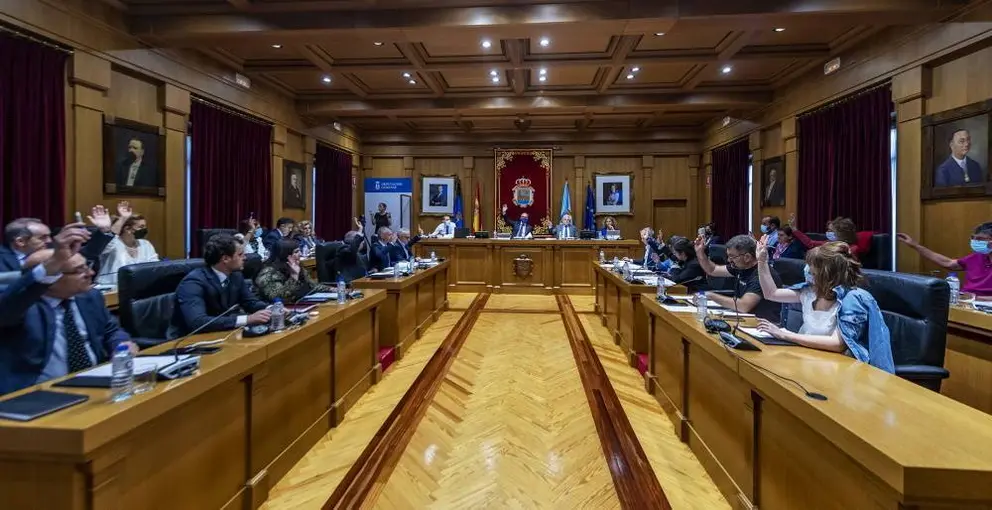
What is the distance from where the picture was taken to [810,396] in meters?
1.54

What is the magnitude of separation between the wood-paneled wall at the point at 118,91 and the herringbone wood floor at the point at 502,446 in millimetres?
3608

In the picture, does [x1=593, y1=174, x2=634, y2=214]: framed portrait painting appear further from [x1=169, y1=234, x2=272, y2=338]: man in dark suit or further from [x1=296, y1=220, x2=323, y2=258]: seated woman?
[x1=169, y1=234, x2=272, y2=338]: man in dark suit

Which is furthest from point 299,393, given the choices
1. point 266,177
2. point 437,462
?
point 266,177

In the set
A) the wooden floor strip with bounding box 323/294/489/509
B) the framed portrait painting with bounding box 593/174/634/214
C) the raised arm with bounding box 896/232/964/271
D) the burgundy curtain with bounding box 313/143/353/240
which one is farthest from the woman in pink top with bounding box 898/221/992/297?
the burgundy curtain with bounding box 313/143/353/240

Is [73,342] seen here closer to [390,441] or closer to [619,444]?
[390,441]

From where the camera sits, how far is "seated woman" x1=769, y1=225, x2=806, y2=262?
18.2ft

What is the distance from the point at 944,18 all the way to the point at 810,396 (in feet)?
17.4

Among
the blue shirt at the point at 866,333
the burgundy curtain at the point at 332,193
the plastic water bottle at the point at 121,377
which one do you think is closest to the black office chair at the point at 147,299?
the plastic water bottle at the point at 121,377

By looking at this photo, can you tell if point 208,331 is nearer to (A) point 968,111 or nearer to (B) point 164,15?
(B) point 164,15

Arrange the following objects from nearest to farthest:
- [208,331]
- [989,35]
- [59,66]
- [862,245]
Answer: [208,331] → [989,35] → [59,66] → [862,245]

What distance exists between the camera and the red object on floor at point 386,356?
4.36 m

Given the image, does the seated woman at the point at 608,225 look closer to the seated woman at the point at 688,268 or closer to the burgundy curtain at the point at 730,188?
the burgundy curtain at the point at 730,188

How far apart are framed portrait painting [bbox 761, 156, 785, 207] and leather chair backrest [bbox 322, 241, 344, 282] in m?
6.80

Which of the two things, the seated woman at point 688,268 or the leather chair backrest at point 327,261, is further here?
the leather chair backrest at point 327,261
